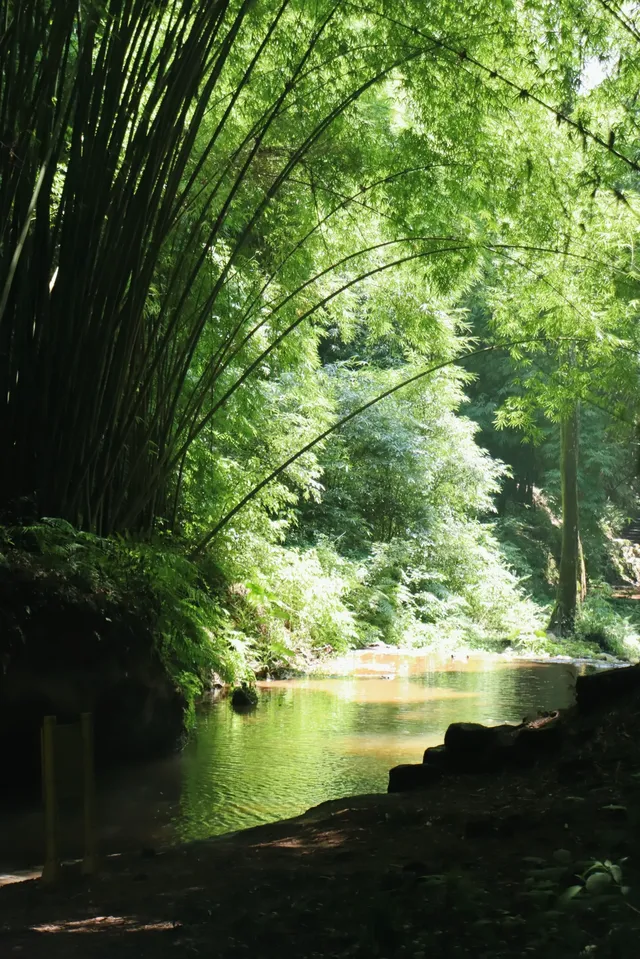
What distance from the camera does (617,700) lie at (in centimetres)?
317

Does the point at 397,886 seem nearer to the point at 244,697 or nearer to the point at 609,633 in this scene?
the point at 244,697

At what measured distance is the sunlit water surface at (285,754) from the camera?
131 inches

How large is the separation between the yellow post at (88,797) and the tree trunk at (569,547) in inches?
343

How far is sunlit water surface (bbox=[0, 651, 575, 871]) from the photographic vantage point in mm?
3326

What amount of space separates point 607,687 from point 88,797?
1.82 metres

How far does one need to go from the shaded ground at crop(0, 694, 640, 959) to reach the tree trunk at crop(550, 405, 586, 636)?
799 centimetres

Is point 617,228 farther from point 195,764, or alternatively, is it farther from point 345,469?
point 345,469

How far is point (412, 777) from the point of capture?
325 cm

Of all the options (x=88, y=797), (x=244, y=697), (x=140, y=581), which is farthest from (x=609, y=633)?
(x=88, y=797)

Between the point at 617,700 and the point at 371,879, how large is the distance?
1465mm

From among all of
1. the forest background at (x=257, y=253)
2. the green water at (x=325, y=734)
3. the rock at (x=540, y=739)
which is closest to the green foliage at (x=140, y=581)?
the forest background at (x=257, y=253)

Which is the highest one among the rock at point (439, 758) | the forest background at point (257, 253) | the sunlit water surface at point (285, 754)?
the forest background at point (257, 253)

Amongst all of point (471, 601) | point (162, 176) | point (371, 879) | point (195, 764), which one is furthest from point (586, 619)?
point (371, 879)

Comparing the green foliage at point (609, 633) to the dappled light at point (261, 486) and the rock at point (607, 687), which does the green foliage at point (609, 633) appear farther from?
the rock at point (607, 687)
